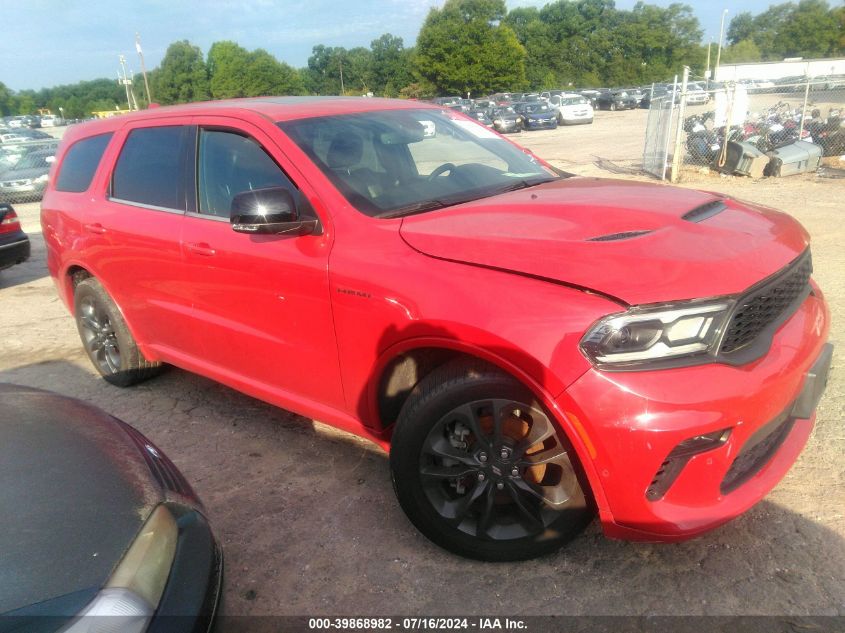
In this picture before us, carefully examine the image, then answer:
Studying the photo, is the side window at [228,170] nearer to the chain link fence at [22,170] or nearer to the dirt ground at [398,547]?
the dirt ground at [398,547]

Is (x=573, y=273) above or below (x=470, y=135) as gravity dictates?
below

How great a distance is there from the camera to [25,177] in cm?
1738

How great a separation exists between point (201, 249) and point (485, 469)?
1851 millimetres

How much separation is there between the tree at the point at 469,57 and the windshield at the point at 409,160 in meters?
81.5

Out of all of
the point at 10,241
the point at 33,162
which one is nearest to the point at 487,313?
the point at 10,241

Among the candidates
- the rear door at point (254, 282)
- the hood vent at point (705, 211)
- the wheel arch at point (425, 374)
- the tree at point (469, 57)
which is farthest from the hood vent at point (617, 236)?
the tree at point (469, 57)

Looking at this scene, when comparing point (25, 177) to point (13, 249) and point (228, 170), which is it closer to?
point (13, 249)

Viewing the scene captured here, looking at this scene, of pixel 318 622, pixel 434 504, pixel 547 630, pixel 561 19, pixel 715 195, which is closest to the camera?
pixel 547 630

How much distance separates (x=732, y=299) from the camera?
2.10m

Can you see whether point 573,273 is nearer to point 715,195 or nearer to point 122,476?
point 715,195

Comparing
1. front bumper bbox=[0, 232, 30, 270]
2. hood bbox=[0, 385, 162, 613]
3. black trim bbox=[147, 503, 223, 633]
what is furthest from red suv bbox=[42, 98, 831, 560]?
front bumper bbox=[0, 232, 30, 270]

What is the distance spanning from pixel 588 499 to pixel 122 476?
1.59 metres

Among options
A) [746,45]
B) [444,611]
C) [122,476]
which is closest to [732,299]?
[444,611]

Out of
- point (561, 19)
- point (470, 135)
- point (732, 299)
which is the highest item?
point (561, 19)
